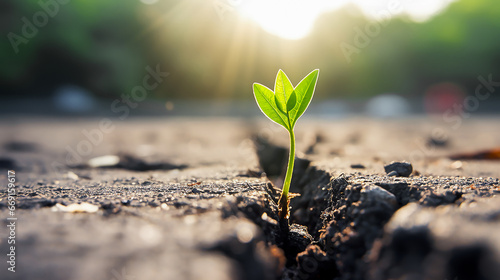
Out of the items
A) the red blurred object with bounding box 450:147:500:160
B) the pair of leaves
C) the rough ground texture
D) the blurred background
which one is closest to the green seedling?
the pair of leaves

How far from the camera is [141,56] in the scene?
11758 mm

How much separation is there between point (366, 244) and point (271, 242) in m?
0.22

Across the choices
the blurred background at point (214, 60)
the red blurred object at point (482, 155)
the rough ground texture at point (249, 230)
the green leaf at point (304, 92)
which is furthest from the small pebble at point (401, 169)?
the blurred background at point (214, 60)

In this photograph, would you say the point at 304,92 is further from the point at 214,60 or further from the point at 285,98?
the point at 214,60

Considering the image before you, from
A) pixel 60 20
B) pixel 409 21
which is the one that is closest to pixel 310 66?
pixel 409 21

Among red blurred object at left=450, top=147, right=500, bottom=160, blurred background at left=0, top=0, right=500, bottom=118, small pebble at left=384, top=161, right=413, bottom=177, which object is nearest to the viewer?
small pebble at left=384, top=161, right=413, bottom=177

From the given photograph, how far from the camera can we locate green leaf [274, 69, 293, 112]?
104 centimetres

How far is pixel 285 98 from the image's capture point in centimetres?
105

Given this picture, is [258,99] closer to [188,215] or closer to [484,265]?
[188,215]

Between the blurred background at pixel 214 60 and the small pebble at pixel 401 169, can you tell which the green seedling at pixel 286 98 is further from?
the blurred background at pixel 214 60

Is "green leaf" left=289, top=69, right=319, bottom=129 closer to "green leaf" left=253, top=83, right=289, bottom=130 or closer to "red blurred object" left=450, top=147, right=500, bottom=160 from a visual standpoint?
"green leaf" left=253, top=83, right=289, bottom=130

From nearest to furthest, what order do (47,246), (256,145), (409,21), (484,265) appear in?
(484,265), (47,246), (256,145), (409,21)

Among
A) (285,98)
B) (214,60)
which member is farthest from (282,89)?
(214,60)

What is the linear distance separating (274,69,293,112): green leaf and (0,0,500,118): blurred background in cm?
717
